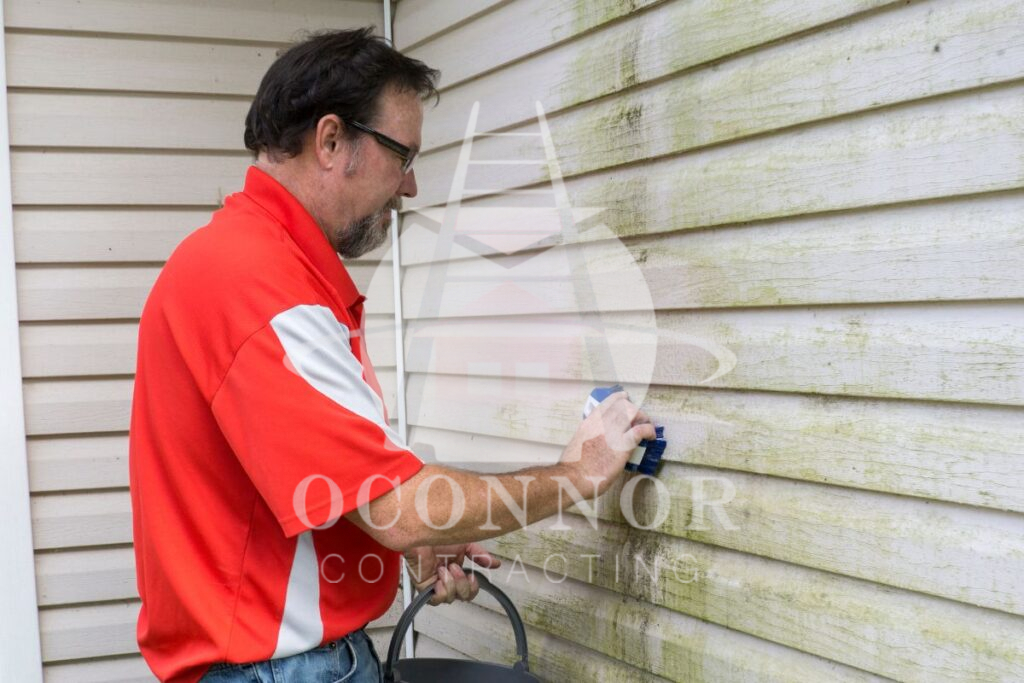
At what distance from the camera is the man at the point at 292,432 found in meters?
1.52

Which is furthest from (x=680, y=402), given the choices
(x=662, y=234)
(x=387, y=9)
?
(x=387, y=9)

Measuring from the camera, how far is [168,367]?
1.63m

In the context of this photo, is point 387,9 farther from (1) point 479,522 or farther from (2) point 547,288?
(1) point 479,522

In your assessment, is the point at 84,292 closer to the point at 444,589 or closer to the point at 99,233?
the point at 99,233

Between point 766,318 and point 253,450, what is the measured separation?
0.85 m

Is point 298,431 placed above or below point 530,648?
above

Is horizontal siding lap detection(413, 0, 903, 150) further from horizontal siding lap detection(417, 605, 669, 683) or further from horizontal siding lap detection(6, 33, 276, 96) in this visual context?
horizontal siding lap detection(417, 605, 669, 683)

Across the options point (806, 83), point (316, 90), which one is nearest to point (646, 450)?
point (806, 83)

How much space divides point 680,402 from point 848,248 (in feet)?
1.61

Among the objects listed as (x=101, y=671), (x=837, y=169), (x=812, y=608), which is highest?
(x=837, y=169)

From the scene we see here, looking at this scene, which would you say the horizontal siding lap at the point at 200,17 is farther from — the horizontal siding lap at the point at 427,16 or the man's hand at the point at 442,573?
the man's hand at the point at 442,573

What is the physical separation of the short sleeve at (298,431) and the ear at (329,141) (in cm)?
39

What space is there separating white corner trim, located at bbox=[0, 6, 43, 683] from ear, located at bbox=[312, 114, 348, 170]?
4.27 ft

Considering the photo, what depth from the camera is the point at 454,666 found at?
2.14 metres
